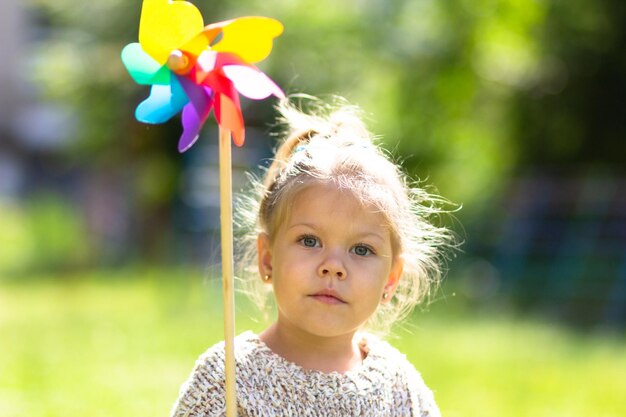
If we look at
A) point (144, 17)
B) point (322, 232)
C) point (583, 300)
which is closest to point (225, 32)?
point (144, 17)

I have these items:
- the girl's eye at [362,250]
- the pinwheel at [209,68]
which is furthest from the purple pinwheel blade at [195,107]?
the girl's eye at [362,250]

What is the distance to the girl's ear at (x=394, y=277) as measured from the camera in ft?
9.65

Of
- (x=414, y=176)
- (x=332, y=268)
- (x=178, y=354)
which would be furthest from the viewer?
(x=414, y=176)

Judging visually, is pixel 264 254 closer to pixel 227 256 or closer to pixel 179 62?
pixel 227 256

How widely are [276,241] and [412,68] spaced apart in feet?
31.3

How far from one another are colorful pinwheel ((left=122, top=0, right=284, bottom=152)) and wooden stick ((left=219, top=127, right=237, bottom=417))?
6 cm

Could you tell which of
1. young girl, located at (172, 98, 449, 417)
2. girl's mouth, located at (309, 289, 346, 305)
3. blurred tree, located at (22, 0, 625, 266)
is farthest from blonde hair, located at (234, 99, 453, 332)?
blurred tree, located at (22, 0, 625, 266)

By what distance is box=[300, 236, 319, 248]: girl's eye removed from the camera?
2.75 m

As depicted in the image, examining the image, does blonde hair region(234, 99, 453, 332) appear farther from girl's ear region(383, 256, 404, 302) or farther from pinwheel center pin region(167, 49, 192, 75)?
pinwheel center pin region(167, 49, 192, 75)

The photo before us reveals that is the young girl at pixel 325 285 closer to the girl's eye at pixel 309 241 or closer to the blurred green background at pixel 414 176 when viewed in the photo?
the girl's eye at pixel 309 241

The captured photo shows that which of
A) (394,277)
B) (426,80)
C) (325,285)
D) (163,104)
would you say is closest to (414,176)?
(426,80)

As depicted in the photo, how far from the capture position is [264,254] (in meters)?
2.91

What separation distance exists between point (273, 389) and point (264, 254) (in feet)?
1.31

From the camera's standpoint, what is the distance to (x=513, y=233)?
10.5 metres
